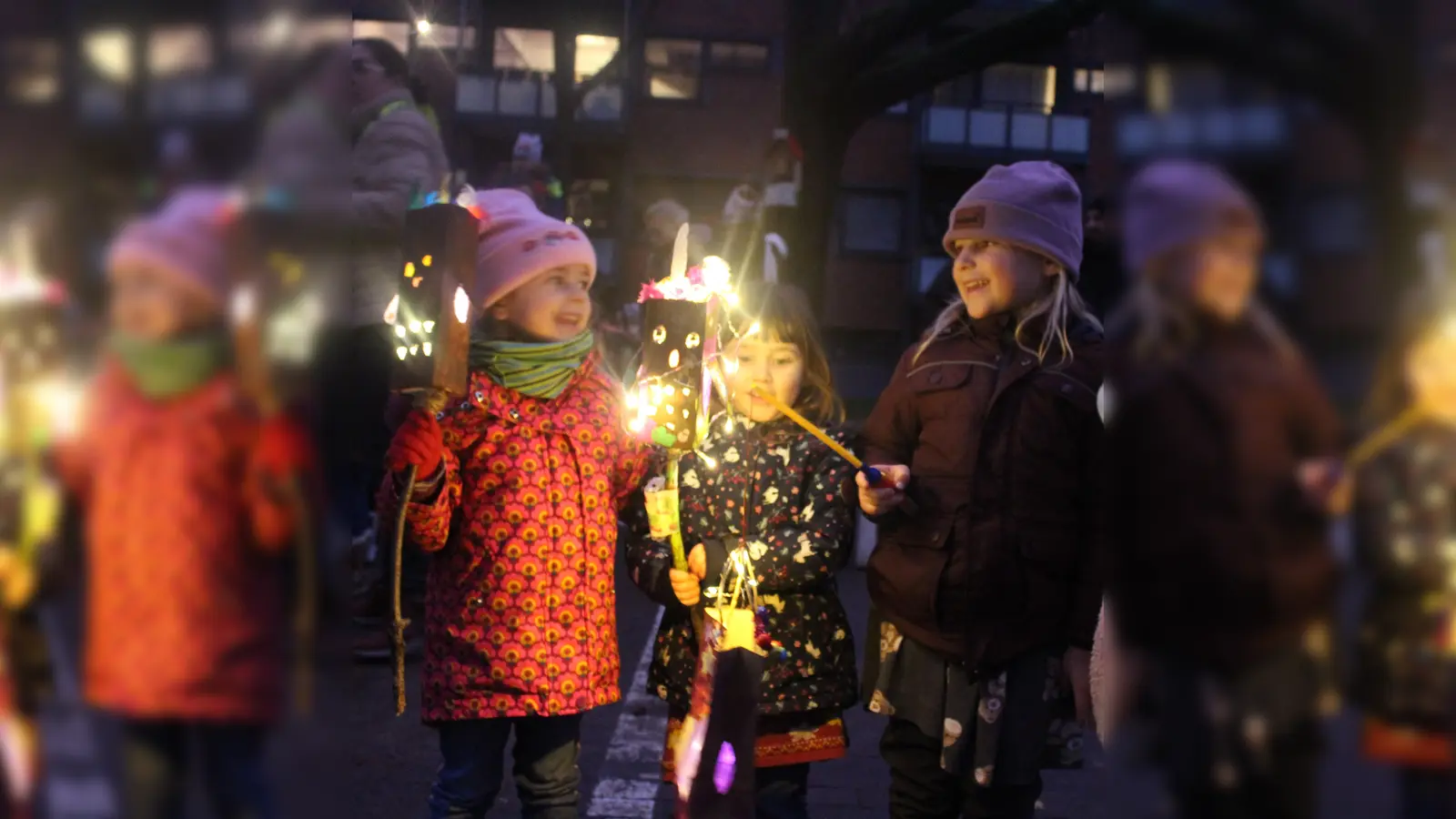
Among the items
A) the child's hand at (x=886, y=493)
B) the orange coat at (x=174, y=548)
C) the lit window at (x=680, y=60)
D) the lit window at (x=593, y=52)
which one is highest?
the lit window at (x=680, y=60)

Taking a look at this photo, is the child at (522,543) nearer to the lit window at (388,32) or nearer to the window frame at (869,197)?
the lit window at (388,32)

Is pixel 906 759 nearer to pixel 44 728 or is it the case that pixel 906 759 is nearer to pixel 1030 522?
pixel 1030 522

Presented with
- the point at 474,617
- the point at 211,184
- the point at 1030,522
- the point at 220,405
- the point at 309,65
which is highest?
the point at 309,65

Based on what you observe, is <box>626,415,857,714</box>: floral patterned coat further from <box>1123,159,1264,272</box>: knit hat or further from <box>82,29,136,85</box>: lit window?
<box>82,29,136,85</box>: lit window

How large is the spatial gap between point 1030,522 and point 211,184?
2108 mm

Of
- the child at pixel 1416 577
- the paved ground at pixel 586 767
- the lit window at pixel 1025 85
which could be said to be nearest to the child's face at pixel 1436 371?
the child at pixel 1416 577

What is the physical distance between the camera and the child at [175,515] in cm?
101

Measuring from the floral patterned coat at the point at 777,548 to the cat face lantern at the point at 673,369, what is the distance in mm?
439

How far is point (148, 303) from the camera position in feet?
3.31

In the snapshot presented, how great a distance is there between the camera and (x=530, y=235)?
326 cm

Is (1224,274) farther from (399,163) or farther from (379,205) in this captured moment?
(399,163)

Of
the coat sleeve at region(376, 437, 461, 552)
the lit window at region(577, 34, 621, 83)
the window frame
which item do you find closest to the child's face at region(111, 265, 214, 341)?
the coat sleeve at region(376, 437, 461, 552)

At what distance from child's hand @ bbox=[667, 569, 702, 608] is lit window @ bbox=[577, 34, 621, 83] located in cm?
175

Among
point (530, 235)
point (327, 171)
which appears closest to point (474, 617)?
point (530, 235)
